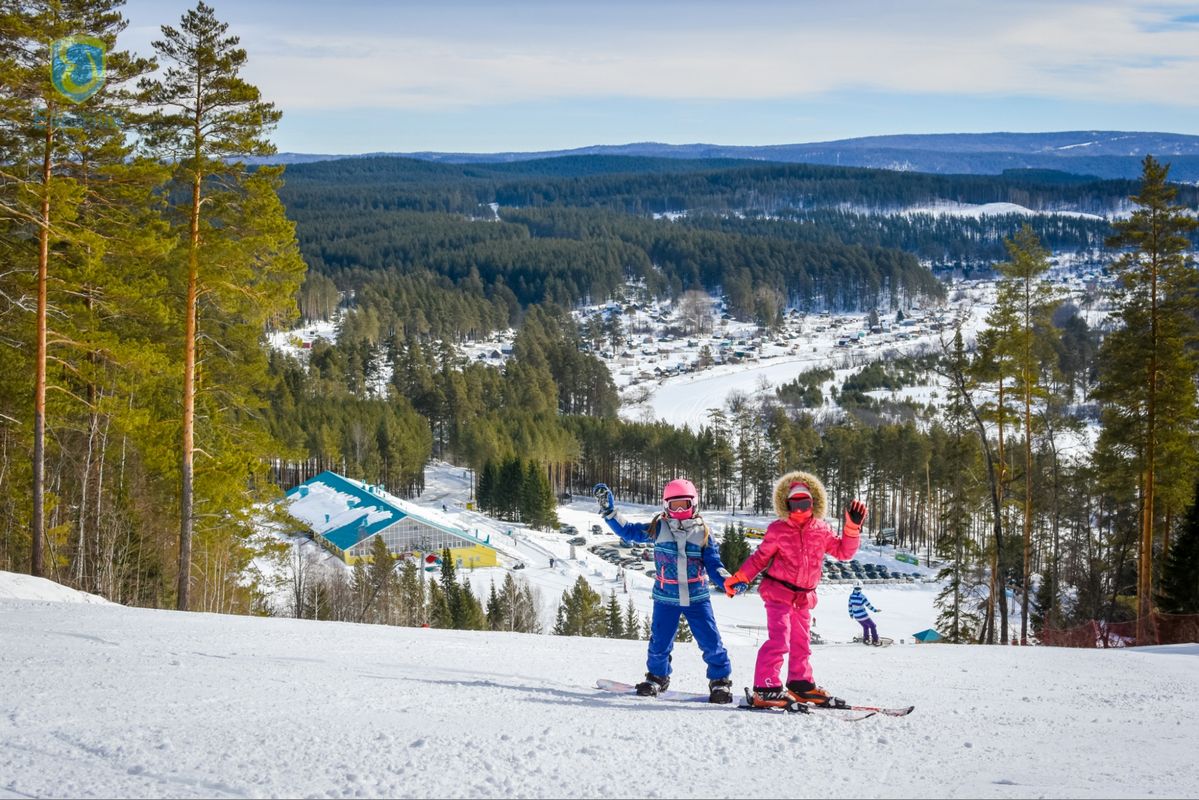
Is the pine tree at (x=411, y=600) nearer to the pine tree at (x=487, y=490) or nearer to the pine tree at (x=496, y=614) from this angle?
the pine tree at (x=496, y=614)

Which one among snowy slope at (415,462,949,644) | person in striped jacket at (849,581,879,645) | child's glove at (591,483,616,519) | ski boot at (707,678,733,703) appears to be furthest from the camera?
snowy slope at (415,462,949,644)

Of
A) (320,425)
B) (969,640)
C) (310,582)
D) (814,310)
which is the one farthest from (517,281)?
(969,640)

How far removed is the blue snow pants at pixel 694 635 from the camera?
578cm

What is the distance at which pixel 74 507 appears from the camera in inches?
656

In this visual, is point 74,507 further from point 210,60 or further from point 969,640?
point 969,640

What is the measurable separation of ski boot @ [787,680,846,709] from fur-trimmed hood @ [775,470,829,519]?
0.98 m

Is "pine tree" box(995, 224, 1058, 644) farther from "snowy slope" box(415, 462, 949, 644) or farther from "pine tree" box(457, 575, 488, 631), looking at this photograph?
"pine tree" box(457, 575, 488, 631)

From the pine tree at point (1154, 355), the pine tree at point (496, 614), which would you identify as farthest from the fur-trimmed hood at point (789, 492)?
the pine tree at point (496, 614)

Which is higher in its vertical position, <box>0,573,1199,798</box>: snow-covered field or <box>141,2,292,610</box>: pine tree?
<box>141,2,292,610</box>: pine tree

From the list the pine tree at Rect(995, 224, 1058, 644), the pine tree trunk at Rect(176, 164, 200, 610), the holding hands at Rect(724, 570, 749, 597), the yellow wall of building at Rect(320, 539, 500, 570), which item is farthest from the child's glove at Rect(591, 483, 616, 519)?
the yellow wall of building at Rect(320, 539, 500, 570)

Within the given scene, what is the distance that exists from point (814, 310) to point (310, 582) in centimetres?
15601

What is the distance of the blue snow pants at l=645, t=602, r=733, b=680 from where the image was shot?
19.0ft

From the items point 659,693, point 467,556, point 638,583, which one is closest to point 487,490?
point 467,556

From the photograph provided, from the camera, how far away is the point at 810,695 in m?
5.54
